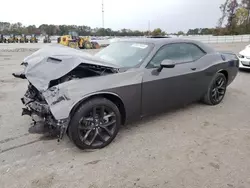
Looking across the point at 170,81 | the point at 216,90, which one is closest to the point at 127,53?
the point at 170,81

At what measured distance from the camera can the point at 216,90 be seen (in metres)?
4.59

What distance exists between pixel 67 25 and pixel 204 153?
198 feet

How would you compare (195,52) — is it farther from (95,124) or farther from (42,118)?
(42,118)

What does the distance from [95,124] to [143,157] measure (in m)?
0.78

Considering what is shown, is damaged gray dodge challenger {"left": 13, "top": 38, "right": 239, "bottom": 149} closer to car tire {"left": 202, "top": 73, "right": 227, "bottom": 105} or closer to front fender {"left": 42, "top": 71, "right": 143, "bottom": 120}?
front fender {"left": 42, "top": 71, "right": 143, "bottom": 120}

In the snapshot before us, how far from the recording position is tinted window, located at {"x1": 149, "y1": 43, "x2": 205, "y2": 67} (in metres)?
3.45

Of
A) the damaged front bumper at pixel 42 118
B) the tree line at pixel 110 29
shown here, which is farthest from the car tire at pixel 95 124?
the tree line at pixel 110 29

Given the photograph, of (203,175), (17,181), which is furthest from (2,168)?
(203,175)

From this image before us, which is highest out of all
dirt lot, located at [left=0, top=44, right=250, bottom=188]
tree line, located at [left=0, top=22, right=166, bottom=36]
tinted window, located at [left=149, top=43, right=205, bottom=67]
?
tree line, located at [left=0, top=22, right=166, bottom=36]

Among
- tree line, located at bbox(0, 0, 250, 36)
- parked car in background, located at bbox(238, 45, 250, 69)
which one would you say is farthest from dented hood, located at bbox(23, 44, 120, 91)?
tree line, located at bbox(0, 0, 250, 36)

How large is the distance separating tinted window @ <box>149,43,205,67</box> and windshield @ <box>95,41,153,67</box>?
7.8 inches

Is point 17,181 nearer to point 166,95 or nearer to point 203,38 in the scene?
point 166,95

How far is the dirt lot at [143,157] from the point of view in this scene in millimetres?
2318

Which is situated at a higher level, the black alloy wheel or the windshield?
the windshield
